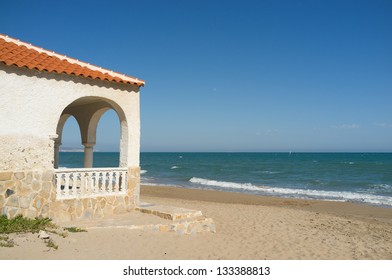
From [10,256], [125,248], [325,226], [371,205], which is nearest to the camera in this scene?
[10,256]

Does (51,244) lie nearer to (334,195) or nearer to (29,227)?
(29,227)

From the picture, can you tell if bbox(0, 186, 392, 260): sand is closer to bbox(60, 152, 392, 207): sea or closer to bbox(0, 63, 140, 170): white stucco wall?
bbox(0, 63, 140, 170): white stucco wall

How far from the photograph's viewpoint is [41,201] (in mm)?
7707

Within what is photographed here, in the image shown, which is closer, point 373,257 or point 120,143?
point 373,257

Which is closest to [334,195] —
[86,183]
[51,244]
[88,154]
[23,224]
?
[88,154]

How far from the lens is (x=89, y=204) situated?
843 cm

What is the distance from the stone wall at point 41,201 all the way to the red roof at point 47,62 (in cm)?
232

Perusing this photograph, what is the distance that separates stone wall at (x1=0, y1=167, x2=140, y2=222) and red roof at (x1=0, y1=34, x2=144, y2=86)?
2316mm

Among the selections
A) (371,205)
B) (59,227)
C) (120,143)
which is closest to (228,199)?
(371,205)

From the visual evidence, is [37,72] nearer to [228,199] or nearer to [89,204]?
[89,204]

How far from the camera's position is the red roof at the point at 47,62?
7.43 metres

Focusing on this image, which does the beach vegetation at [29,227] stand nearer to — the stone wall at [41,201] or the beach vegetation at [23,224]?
the beach vegetation at [23,224]

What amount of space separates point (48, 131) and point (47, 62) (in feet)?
5.24
